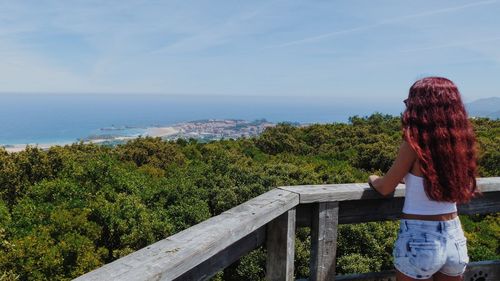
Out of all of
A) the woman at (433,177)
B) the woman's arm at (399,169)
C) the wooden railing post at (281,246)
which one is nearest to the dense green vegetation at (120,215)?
the wooden railing post at (281,246)

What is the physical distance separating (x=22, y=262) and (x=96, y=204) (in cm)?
224

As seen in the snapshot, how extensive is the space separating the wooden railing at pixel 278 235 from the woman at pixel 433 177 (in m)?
0.40

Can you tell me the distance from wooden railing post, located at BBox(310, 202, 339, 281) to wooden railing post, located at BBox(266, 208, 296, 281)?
0.19 metres

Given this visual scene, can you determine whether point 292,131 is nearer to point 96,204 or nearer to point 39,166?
point 39,166

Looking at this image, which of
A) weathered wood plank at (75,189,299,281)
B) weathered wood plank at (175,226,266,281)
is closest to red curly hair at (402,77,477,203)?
weathered wood plank at (75,189,299,281)

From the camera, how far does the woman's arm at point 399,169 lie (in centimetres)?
222

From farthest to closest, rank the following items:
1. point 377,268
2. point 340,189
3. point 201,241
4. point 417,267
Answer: point 377,268 < point 340,189 < point 417,267 < point 201,241

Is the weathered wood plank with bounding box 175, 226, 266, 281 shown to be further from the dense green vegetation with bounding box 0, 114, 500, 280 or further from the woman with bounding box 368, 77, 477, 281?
the dense green vegetation with bounding box 0, 114, 500, 280

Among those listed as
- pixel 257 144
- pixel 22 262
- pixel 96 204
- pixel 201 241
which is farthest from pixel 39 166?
pixel 201 241

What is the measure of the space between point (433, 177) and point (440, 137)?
0.68 feet

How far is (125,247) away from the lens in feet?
26.0

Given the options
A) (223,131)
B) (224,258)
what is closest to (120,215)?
A: (224,258)

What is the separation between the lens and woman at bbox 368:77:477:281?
85.2 inches

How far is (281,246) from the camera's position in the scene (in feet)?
7.75
